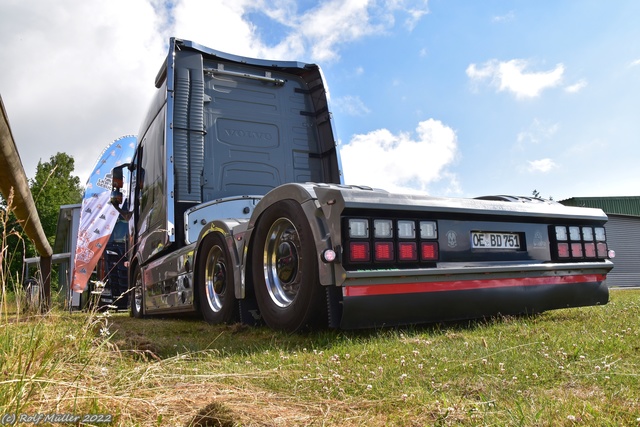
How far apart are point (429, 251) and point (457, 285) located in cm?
33

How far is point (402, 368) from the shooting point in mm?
2252

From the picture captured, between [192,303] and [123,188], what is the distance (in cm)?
423

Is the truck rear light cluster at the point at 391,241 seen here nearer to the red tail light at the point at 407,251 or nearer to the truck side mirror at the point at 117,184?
the red tail light at the point at 407,251

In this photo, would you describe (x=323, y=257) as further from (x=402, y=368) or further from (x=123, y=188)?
(x=123, y=188)

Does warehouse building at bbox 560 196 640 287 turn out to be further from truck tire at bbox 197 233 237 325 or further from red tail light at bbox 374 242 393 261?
red tail light at bbox 374 242 393 261

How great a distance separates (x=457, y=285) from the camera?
3.36 metres

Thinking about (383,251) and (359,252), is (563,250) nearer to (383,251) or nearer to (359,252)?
(383,251)

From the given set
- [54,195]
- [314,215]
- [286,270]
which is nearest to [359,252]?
[314,215]

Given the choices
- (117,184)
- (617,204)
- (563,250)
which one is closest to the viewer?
(563,250)

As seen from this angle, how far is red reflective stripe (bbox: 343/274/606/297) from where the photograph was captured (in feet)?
9.74

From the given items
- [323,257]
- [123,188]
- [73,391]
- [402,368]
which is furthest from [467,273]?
[123,188]

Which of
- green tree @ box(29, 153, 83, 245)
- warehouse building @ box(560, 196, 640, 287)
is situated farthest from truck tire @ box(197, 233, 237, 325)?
green tree @ box(29, 153, 83, 245)

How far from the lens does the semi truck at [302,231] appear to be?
305cm

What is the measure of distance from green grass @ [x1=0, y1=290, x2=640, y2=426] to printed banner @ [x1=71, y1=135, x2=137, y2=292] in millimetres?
12061
